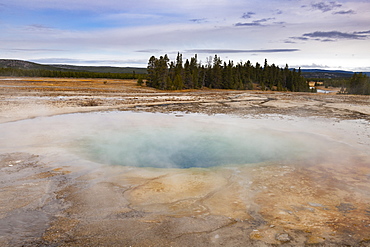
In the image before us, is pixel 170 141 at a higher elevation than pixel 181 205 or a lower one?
higher

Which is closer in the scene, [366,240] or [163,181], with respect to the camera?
[366,240]

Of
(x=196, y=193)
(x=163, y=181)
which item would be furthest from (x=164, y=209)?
(x=163, y=181)

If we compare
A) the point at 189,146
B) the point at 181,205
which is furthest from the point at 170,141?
the point at 181,205

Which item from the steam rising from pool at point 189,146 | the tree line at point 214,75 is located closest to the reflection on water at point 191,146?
the steam rising from pool at point 189,146

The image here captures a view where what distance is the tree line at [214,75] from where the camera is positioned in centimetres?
5053

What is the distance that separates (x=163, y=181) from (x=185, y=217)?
1.72 m

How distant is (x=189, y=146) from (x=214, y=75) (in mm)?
55363

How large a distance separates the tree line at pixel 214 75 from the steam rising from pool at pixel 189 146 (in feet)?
122

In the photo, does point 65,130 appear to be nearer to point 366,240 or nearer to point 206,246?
point 206,246

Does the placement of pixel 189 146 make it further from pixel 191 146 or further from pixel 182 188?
pixel 182 188

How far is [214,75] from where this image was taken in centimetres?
6350

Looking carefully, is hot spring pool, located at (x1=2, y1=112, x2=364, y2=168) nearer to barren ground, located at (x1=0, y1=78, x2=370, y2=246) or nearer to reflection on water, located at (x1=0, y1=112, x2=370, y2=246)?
reflection on water, located at (x1=0, y1=112, x2=370, y2=246)

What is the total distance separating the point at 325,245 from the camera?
3889 mm

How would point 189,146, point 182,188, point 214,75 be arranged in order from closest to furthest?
point 182,188, point 189,146, point 214,75
